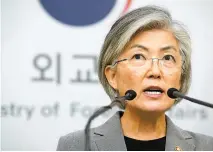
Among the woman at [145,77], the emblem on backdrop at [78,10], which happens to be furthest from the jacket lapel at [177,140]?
the emblem on backdrop at [78,10]

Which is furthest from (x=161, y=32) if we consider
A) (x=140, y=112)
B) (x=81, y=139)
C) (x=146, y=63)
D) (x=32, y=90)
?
(x=32, y=90)

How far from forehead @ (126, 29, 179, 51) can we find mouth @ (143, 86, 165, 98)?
0.32ft

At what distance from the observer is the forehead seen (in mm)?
991

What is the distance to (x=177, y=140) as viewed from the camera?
3.33 ft

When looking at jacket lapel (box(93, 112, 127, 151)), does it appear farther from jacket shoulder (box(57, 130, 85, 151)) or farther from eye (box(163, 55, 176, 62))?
eye (box(163, 55, 176, 62))

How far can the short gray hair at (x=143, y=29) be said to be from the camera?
1.01 meters

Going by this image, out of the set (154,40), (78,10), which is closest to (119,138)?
(154,40)

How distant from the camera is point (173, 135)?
1.02m

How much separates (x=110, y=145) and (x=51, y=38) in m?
0.69

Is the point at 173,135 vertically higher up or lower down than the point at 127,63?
lower down

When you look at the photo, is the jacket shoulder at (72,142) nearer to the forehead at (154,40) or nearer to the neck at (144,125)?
the neck at (144,125)

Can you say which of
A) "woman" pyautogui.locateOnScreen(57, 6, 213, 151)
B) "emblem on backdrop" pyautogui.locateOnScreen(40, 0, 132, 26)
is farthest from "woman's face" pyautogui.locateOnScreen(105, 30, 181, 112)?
"emblem on backdrop" pyautogui.locateOnScreen(40, 0, 132, 26)

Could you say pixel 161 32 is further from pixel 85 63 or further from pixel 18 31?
pixel 18 31

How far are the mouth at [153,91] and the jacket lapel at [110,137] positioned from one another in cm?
14
